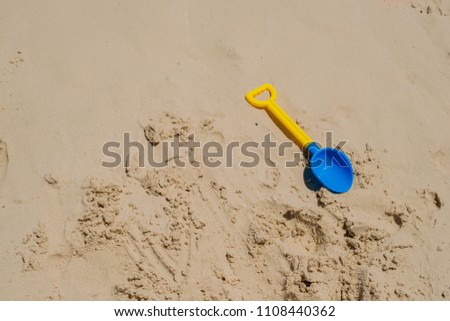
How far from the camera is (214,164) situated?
187 cm

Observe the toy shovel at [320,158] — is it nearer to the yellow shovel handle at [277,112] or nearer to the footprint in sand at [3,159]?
the yellow shovel handle at [277,112]

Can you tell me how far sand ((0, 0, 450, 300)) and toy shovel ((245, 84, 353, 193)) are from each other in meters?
0.05

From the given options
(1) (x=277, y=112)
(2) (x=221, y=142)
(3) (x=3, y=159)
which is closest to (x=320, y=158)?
(1) (x=277, y=112)

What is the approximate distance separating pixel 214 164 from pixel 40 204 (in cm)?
69

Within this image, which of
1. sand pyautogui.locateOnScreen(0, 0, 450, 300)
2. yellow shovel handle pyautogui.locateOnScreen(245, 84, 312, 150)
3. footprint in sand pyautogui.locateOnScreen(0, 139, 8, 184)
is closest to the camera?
sand pyautogui.locateOnScreen(0, 0, 450, 300)

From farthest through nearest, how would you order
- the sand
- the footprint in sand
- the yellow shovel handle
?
the yellow shovel handle → the footprint in sand → the sand

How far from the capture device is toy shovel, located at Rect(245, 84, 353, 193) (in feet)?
6.19

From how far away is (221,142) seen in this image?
1928mm

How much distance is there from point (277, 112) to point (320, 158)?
0.92 feet

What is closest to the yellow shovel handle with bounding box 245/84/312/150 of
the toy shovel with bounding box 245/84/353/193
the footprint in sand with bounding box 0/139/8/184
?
the toy shovel with bounding box 245/84/353/193

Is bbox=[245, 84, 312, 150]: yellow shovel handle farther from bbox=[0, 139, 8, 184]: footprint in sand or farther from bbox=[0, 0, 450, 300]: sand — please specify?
bbox=[0, 139, 8, 184]: footprint in sand

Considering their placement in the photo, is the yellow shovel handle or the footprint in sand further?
the yellow shovel handle

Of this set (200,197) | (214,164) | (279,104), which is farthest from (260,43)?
(200,197)

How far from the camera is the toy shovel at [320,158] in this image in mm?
1886
